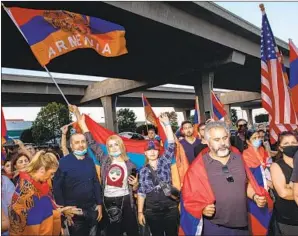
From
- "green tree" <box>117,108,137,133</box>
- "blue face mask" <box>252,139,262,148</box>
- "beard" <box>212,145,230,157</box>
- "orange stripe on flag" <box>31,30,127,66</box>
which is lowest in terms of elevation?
"blue face mask" <box>252,139,262,148</box>

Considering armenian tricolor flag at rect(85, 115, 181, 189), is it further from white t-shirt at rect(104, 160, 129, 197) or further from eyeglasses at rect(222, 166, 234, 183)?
eyeglasses at rect(222, 166, 234, 183)

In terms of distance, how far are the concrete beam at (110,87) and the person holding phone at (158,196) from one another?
26.7 m

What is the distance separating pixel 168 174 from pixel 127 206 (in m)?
0.82

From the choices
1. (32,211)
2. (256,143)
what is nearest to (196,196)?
(32,211)

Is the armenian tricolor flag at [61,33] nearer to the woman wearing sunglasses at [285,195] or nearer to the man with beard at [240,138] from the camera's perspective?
the man with beard at [240,138]

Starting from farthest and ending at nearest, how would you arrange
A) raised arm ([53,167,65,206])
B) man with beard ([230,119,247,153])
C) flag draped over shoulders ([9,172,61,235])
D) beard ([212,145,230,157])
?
1. man with beard ([230,119,247,153])
2. raised arm ([53,167,65,206])
3. flag draped over shoulders ([9,172,61,235])
4. beard ([212,145,230,157])

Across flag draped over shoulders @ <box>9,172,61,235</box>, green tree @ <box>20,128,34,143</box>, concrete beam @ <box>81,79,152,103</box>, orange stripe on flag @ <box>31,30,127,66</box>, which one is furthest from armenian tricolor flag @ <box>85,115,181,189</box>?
green tree @ <box>20,128,34,143</box>

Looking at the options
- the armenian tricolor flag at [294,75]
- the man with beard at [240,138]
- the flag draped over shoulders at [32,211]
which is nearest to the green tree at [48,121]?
the man with beard at [240,138]

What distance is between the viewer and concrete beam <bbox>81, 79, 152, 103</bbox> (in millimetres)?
32772

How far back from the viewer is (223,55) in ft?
76.0

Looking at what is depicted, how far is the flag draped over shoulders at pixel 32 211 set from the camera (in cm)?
373

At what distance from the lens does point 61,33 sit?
256 inches

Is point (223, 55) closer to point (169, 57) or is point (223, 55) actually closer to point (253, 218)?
point (169, 57)

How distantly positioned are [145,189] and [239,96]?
Result: 196 ft
